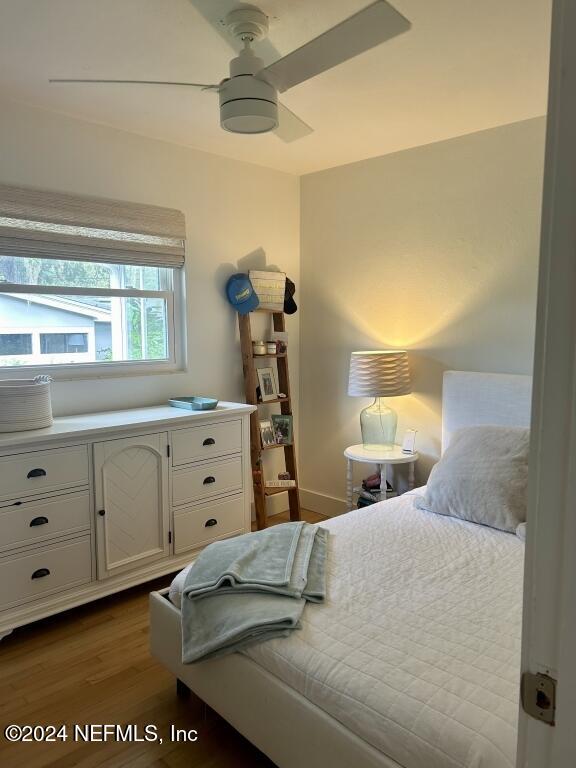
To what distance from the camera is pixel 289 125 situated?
87.4 inches

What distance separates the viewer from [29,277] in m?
2.91

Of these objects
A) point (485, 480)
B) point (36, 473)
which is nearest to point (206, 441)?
point (36, 473)

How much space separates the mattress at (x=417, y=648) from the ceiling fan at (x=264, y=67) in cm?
165

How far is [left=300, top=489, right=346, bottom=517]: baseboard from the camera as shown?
4.04 metres

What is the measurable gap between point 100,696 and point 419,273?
2.75 m

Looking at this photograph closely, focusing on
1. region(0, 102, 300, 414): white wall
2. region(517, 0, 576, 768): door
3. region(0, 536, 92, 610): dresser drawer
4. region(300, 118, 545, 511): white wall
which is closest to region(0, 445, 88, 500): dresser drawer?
region(0, 536, 92, 610): dresser drawer

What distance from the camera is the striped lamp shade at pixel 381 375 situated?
3.28 meters

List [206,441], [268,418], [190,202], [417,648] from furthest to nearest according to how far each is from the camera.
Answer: [268,418] → [190,202] → [206,441] → [417,648]

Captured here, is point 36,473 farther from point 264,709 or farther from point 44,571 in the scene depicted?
point 264,709

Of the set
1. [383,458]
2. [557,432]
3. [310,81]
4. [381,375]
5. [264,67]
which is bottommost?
[383,458]

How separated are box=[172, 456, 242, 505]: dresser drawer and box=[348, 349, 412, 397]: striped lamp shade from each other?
86cm

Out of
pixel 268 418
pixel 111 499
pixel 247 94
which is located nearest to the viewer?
pixel 247 94

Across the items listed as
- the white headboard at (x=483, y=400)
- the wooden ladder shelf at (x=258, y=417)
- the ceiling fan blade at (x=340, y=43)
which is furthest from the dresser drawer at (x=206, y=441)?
the ceiling fan blade at (x=340, y=43)

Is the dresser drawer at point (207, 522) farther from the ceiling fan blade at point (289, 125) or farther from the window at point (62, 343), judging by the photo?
the ceiling fan blade at point (289, 125)
